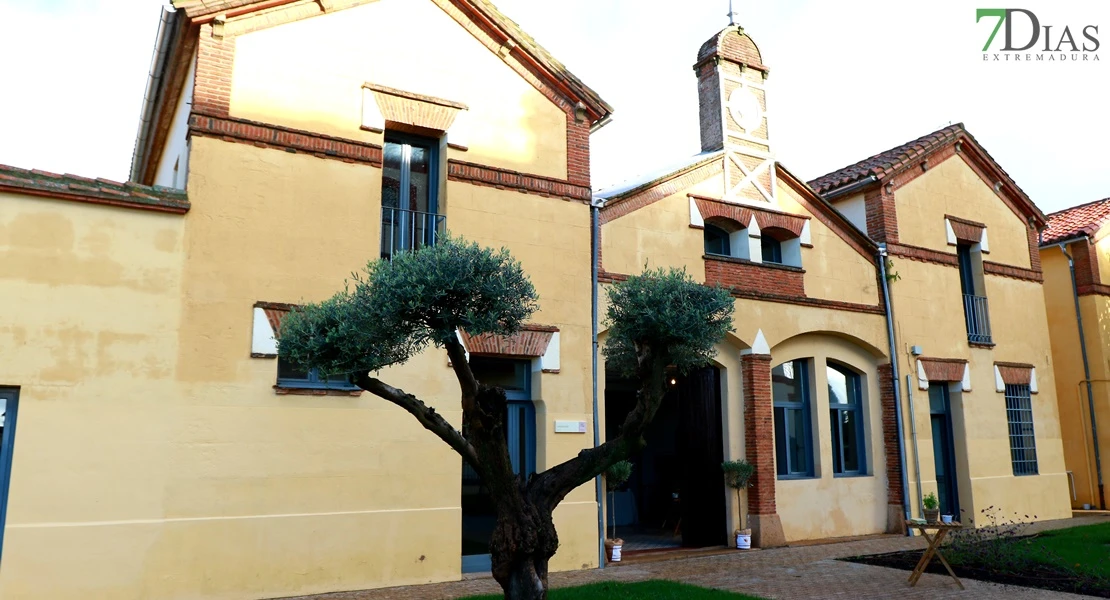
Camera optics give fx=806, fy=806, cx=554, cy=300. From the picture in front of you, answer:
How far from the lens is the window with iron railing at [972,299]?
49.5 ft

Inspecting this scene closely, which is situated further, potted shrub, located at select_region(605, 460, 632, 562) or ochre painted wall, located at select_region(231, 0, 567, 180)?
potted shrub, located at select_region(605, 460, 632, 562)

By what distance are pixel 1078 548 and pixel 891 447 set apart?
3135 mm

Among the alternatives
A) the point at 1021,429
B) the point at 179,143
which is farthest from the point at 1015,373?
the point at 179,143

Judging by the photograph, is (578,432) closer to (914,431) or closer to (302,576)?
(302,576)

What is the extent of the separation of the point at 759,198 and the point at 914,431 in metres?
4.79

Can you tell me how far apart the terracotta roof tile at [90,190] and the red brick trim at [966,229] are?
13.2 metres

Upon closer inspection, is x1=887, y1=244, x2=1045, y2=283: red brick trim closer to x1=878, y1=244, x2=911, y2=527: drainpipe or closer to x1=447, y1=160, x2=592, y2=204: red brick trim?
x1=878, y1=244, x2=911, y2=527: drainpipe

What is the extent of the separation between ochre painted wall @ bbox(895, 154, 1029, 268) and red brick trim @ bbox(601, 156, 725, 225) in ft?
13.8

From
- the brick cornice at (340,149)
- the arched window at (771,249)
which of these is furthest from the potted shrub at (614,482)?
the arched window at (771,249)

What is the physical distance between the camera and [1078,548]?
10.8 metres

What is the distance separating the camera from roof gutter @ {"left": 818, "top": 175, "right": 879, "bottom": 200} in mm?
14194

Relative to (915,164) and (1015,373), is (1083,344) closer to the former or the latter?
(1015,373)

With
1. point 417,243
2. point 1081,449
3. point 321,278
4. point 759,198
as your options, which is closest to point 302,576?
point 321,278

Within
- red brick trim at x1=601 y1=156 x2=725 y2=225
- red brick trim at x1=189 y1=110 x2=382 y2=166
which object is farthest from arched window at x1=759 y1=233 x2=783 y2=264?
red brick trim at x1=189 y1=110 x2=382 y2=166
